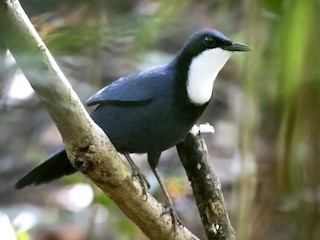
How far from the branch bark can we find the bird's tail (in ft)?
0.63

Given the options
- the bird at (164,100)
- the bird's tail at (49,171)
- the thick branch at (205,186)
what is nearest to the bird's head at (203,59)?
the bird at (164,100)

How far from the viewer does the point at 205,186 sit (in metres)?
1.29

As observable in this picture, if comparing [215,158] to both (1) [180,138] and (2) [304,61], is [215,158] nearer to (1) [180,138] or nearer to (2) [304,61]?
(1) [180,138]

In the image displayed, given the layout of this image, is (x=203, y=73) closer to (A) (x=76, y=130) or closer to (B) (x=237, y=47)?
(B) (x=237, y=47)

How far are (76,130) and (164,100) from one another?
29 centimetres

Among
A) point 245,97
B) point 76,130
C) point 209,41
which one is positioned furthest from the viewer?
point 209,41

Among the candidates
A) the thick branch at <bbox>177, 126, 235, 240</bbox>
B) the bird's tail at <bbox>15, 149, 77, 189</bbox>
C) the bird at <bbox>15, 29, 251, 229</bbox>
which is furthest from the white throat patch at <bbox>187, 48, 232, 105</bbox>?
the bird's tail at <bbox>15, 149, 77, 189</bbox>

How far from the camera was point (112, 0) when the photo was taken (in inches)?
41.3

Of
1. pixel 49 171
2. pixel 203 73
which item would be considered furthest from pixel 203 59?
pixel 49 171

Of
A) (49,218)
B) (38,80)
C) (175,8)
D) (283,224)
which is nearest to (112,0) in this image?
(175,8)

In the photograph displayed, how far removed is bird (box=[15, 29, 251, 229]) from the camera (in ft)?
3.91

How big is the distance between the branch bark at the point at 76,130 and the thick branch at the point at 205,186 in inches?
2.2

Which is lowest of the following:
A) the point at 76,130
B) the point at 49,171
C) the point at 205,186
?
the point at 205,186

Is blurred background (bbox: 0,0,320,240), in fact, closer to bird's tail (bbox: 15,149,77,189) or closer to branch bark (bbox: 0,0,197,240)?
branch bark (bbox: 0,0,197,240)
